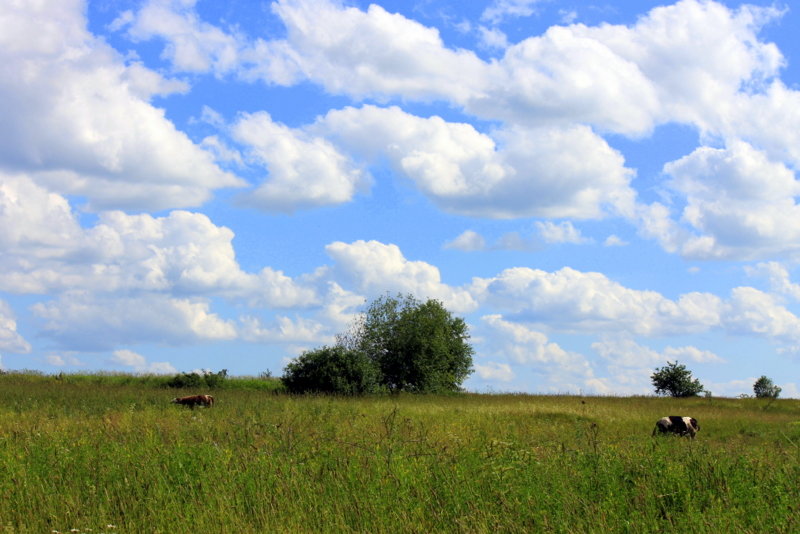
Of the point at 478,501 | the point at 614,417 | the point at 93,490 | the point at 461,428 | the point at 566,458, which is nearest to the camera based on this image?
the point at 478,501

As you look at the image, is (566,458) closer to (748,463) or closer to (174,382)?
(748,463)

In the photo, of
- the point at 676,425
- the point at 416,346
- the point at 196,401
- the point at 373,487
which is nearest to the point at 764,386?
the point at 416,346

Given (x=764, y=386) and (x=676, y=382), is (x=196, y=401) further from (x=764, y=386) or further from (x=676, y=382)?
(x=764, y=386)

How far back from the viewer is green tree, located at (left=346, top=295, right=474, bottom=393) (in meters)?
46.2

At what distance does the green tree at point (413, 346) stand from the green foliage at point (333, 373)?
1157cm

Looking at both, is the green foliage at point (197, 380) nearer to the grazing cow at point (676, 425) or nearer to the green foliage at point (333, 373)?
the green foliage at point (333, 373)

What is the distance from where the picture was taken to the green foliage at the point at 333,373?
3180 cm

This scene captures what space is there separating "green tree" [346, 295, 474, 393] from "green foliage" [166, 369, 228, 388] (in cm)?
1115

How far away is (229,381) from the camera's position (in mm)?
39406

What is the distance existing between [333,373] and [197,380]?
8.43m

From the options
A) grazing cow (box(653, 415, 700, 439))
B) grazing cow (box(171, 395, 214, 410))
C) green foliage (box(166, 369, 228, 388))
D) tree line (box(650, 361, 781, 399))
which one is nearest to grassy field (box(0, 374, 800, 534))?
grazing cow (box(653, 415, 700, 439))

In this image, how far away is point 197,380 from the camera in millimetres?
35750

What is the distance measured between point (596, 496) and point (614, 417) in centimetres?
1820

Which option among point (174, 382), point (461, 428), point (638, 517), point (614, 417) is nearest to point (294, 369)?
Result: point (174, 382)
